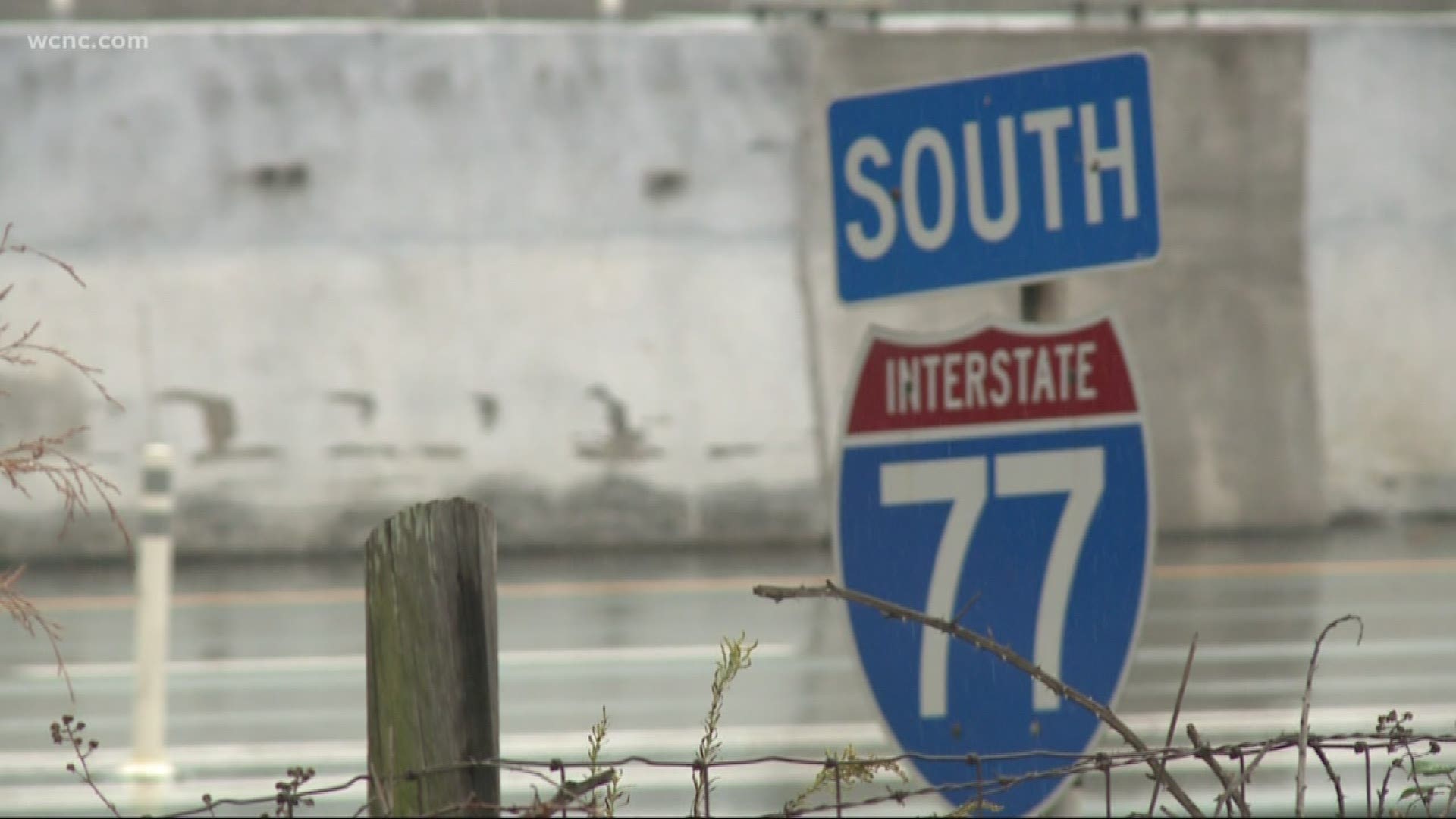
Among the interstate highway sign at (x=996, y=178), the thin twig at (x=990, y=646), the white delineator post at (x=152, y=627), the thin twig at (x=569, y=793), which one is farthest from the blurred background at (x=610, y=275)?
the thin twig at (x=569, y=793)

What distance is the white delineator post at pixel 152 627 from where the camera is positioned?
621cm

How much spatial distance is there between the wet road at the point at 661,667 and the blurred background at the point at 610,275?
23 cm

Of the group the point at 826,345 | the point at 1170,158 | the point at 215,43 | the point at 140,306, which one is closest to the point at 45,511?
the point at 140,306

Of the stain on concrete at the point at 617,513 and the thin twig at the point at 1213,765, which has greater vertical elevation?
the stain on concrete at the point at 617,513

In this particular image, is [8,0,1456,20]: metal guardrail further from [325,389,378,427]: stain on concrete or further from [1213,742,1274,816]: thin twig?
[1213,742,1274,816]: thin twig

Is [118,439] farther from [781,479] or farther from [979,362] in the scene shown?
[979,362]

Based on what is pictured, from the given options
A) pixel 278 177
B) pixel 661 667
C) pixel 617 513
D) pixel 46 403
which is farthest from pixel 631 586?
pixel 46 403

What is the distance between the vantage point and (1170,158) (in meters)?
13.2

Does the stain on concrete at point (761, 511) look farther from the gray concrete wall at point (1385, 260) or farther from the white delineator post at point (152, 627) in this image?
the white delineator post at point (152, 627)

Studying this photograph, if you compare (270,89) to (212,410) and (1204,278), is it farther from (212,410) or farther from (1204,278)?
(1204,278)

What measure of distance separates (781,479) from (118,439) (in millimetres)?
4305

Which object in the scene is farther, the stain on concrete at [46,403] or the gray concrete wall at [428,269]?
the gray concrete wall at [428,269]

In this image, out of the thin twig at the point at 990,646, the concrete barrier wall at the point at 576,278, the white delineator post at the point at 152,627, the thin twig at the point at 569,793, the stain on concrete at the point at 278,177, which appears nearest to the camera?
the thin twig at the point at 569,793

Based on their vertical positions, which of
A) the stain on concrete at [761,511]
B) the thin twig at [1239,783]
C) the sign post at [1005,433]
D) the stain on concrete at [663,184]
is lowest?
the thin twig at [1239,783]
